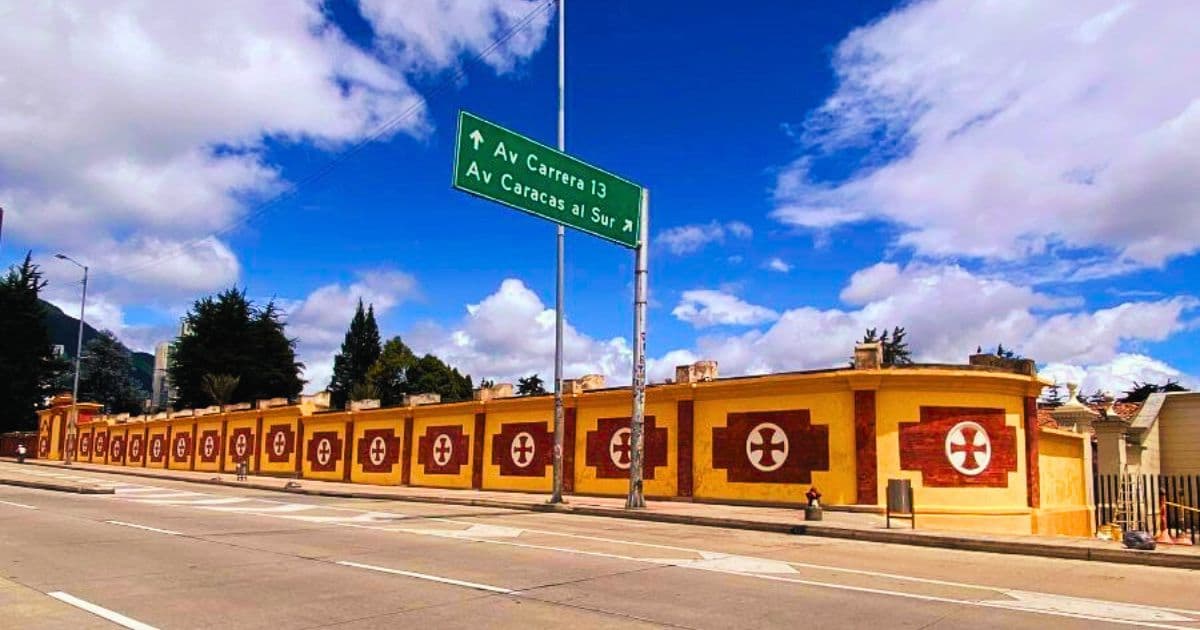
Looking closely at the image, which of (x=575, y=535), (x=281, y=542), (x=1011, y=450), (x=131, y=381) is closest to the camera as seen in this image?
(x=281, y=542)

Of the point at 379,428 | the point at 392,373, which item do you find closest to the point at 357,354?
the point at 392,373

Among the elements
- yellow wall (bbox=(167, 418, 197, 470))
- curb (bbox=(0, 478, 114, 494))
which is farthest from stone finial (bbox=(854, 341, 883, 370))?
yellow wall (bbox=(167, 418, 197, 470))

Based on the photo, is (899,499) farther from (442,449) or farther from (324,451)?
(324,451)

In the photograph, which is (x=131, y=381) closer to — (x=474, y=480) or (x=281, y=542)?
(x=474, y=480)

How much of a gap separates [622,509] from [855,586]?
447 inches

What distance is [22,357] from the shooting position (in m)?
78.4

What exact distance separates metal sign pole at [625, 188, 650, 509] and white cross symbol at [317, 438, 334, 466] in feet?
70.1

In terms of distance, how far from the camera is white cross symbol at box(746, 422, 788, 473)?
2141 cm

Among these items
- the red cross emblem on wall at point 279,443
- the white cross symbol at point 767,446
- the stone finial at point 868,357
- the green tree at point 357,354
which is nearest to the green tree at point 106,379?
the green tree at point 357,354

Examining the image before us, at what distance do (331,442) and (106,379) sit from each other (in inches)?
2776

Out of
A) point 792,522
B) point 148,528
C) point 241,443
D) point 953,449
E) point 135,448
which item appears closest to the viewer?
point 148,528

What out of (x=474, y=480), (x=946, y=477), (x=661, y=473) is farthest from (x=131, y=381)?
(x=946, y=477)

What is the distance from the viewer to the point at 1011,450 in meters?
20.2

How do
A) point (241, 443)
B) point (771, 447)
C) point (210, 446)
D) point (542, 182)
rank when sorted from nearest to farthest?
point (542, 182), point (771, 447), point (241, 443), point (210, 446)
